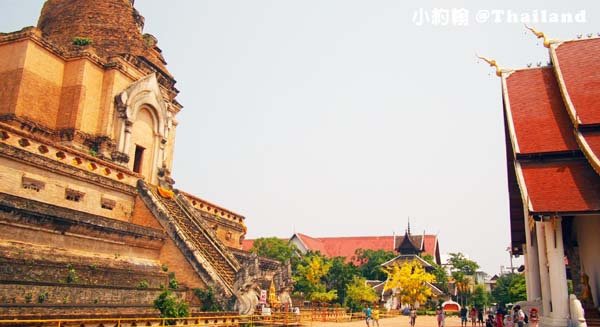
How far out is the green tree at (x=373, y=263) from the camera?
5416cm

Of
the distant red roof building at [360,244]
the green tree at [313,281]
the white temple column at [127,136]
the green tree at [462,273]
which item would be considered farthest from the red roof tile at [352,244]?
the white temple column at [127,136]

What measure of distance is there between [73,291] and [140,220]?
6648mm

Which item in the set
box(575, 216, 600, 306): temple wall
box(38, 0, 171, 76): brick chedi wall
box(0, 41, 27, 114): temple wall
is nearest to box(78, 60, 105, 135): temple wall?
box(38, 0, 171, 76): brick chedi wall

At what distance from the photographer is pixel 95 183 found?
650 inches

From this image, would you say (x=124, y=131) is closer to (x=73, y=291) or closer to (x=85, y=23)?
(x=85, y=23)

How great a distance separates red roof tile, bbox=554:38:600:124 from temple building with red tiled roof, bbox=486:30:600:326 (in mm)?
24

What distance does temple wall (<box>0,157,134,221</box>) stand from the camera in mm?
13406

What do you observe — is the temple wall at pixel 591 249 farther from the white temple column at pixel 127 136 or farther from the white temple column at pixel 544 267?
the white temple column at pixel 127 136

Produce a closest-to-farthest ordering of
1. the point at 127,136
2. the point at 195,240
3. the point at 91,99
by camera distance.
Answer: the point at 195,240, the point at 91,99, the point at 127,136

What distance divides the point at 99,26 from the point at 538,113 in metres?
19.7

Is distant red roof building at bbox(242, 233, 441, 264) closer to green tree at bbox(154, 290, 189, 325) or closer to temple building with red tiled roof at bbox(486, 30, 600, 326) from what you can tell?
temple building with red tiled roof at bbox(486, 30, 600, 326)

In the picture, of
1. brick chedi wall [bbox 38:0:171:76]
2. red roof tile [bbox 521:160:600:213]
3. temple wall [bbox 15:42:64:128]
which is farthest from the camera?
brick chedi wall [bbox 38:0:171:76]

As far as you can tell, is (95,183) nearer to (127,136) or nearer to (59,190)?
(59,190)

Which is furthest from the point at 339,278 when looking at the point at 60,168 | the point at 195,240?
the point at 60,168
